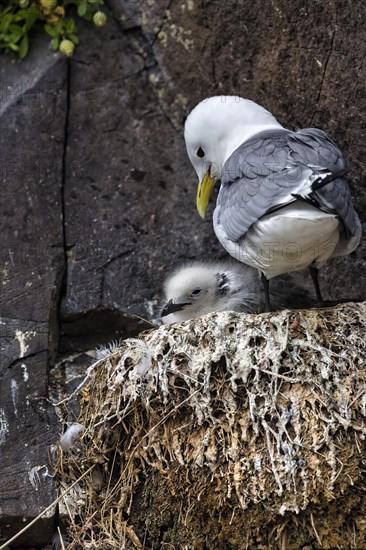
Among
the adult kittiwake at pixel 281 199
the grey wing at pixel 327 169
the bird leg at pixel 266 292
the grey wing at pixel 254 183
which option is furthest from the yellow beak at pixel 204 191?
the grey wing at pixel 327 169

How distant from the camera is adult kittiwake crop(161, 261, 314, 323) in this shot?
4305mm

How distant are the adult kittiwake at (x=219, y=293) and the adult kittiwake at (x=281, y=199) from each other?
189 millimetres

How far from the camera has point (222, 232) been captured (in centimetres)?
400

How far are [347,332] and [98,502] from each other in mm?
1187


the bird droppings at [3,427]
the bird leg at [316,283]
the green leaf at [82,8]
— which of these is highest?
the green leaf at [82,8]

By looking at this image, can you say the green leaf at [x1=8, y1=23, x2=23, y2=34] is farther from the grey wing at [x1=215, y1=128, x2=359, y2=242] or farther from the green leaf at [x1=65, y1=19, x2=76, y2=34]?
the grey wing at [x1=215, y1=128, x2=359, y2=242]

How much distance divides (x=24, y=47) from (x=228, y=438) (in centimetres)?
256

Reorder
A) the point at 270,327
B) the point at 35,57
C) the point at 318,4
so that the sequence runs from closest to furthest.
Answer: the point at 270,327, the point at 318,4, the point at 35,57

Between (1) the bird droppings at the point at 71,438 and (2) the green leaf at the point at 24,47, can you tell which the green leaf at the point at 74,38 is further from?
(1) the bird droppings at the point at 71,438

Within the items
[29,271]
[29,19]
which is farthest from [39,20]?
[29,271]

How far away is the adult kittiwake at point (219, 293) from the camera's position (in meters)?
4.30

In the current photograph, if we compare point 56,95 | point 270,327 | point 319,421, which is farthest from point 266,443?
point 56,95

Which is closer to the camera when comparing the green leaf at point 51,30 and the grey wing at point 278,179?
the grey wing at point 278,179

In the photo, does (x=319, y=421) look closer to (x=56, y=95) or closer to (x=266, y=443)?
(x=266, y=443)
